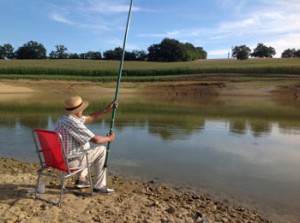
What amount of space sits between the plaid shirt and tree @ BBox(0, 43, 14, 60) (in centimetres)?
12724

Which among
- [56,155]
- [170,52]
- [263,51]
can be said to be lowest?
[56,155]

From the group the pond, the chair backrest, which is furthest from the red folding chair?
the pond

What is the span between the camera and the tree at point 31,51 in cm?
11962

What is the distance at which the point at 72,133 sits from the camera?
231 inches

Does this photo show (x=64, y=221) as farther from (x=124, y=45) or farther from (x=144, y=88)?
(x=144, y=88)

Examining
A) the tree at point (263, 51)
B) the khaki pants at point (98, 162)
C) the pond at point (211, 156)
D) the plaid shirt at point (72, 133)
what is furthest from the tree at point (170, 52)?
the plaid shirt at point (72, 133)

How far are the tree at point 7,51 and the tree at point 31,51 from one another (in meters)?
4.75

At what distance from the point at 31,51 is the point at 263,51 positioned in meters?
68.9

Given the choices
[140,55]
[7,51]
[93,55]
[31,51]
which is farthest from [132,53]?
[7,51]

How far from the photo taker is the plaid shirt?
19.2 feet

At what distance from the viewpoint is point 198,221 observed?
5438mm

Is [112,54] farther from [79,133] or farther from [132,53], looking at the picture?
[79,133]

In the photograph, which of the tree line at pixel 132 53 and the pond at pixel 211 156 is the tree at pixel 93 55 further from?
the pond at pixel 211 156

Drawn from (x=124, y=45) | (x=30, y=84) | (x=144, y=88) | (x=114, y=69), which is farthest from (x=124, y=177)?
(x=114, y=69)
